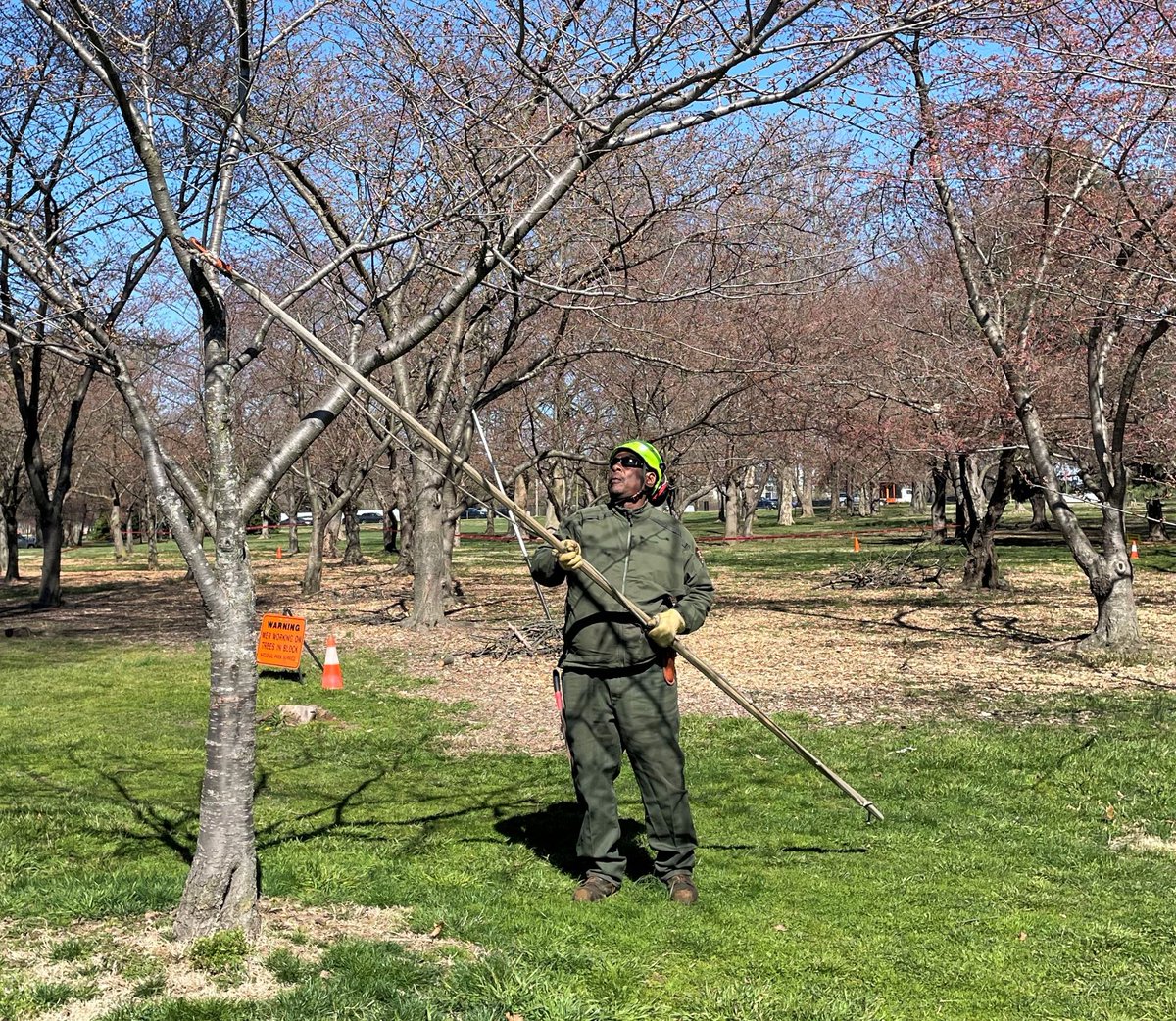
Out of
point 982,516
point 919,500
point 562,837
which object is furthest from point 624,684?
point 919,500

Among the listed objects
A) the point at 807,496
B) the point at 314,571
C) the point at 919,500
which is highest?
the point at 807,496

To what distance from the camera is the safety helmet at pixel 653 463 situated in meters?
5.01

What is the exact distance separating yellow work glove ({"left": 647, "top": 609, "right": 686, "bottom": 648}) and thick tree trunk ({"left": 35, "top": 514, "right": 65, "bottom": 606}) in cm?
1968

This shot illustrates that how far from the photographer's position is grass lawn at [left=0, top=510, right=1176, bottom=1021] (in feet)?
12.5

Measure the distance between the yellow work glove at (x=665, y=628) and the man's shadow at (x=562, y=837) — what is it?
1200 mm

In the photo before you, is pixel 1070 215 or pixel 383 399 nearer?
pixel 383 399

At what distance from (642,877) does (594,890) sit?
0.34m

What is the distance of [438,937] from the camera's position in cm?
436

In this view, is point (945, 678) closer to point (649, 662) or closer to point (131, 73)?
point (649, 662)

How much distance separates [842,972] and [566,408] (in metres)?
22.5

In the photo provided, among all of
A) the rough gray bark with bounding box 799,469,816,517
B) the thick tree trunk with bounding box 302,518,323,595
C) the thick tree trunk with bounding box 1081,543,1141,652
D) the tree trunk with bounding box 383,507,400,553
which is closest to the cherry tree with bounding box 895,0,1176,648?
the thick tree trunk with bounding box 1081,543,1141,652

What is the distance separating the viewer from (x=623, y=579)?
16.1ft

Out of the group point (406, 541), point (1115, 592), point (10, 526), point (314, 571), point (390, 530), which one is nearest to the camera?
point (1115, 592)

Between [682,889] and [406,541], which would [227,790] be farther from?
[406,541]
